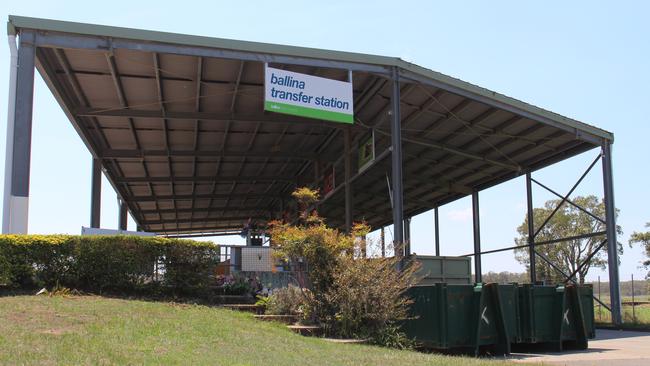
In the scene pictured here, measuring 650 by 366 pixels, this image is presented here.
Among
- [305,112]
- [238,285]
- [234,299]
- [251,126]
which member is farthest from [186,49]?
[251,126]

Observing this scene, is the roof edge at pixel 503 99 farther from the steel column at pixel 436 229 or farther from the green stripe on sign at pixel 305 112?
the steel column at pixel 436 229

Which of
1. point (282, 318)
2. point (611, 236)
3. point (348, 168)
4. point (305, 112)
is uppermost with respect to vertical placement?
point (305, 112)

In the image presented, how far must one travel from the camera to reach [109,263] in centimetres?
1347

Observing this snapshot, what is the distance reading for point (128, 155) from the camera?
26.4 metres

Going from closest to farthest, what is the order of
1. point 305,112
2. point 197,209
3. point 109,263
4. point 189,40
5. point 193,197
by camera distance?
point 109,263 → point 189,40 → point 305,112 → point 193,197 → point 197,209

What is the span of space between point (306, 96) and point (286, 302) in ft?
19.6

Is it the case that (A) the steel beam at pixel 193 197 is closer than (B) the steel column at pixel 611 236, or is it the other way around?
(B) the steel column at pixel 611 236

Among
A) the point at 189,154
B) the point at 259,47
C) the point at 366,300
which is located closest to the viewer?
the point at 366,300

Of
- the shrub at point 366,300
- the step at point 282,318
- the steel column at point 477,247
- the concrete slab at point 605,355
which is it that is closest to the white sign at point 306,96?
the shrub at point 366,300

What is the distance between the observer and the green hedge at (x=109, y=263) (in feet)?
41.7

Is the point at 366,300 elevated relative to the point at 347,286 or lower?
lower

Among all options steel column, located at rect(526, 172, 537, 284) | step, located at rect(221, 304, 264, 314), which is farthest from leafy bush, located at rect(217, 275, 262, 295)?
steel column, located at rect(526, 172, 537, 284)

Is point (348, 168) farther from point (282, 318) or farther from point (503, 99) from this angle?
point (282, 318)

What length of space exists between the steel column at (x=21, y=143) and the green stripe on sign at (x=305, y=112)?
19.1ft
